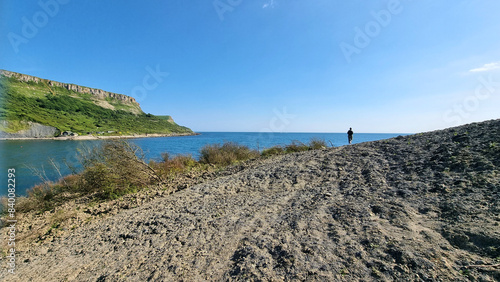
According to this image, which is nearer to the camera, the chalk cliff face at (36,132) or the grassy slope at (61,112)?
the chalk cliff face at (36,132)

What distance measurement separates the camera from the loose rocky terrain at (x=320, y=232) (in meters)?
2.54

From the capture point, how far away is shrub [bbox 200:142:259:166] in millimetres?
13922

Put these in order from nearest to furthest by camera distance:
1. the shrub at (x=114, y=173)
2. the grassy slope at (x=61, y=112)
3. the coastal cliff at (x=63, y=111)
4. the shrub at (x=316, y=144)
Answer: the shrub at (x=114, y=173) < the shrub at (x=316, y=144) < the coastal cliff at (x=63, y=111) < the grassy slope at (x=61, y=112)

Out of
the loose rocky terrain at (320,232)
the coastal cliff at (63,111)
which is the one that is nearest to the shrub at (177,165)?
the loose rocky terrain at (320,232)

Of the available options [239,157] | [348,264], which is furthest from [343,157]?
[239,157]

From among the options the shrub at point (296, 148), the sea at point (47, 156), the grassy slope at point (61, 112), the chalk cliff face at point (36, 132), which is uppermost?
the grassy slope at point (61, 112)

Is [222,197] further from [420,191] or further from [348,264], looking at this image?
[420,191]

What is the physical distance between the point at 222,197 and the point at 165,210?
1602mm

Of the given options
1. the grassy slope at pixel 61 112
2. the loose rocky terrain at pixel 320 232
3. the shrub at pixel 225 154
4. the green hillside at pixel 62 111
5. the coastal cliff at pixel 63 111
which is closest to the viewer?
the loose rocky terrain at pixel 320 232

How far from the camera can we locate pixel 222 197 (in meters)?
6.02

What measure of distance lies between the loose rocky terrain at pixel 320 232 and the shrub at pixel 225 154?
7.40 meters

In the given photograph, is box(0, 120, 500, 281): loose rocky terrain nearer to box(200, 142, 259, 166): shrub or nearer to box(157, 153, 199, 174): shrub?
box(157, 153, 199, 174): shrub

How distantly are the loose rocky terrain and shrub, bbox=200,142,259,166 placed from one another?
24.3 ft

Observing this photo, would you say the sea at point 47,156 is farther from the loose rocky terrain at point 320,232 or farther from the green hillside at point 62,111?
the green hillside at point 62,111
